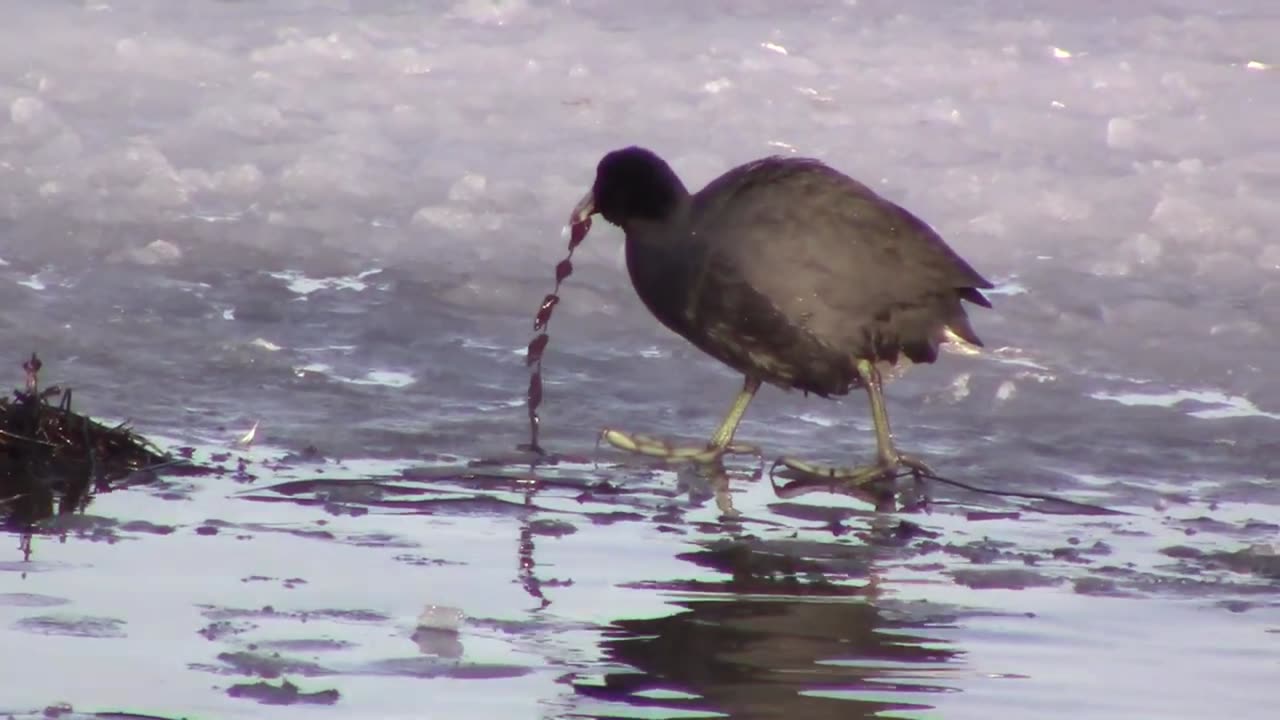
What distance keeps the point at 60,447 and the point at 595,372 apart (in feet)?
7.50

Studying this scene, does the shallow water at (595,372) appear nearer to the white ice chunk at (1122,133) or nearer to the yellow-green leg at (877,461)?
the white ice chunk at (1122,133)

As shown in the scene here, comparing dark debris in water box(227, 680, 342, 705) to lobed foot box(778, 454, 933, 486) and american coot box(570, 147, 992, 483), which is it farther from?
american coot box(570, 147, 992, 483)

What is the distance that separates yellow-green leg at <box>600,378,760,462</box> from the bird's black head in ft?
2.12

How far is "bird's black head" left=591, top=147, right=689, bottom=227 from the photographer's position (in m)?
7.30

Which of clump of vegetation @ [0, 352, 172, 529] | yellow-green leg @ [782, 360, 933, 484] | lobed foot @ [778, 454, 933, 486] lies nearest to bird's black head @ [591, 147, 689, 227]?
yellow-green leg @ [782, 360, 933, 484]

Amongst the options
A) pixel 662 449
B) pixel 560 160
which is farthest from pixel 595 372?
pixel 560 160

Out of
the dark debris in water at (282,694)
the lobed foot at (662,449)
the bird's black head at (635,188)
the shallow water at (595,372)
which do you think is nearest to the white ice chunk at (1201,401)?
the shallow water at (595,372)

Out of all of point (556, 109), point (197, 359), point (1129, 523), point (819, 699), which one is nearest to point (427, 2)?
point (556, 109)

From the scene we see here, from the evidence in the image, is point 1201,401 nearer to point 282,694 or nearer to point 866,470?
point 866,470

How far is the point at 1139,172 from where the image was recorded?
10.4 meters

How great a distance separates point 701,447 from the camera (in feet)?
23.5

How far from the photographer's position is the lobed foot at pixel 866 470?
6.65m

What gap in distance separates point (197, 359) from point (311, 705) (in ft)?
13.7

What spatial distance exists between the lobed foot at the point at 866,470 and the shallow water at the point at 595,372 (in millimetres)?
175
